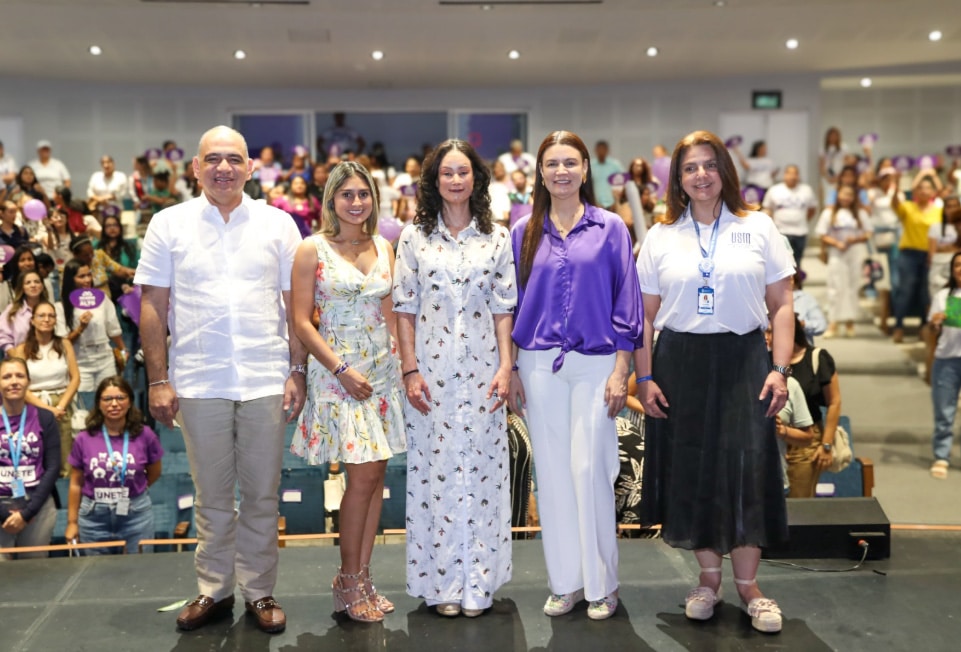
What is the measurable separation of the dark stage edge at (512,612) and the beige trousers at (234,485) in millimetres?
155

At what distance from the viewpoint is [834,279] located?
383 inches

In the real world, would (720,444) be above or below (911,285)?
below

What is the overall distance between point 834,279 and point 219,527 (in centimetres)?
766

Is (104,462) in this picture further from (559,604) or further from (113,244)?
(113,244)

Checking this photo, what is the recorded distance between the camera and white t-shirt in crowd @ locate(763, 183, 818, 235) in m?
10.2

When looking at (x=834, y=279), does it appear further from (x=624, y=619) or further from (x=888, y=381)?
A: (x=624, y=619)

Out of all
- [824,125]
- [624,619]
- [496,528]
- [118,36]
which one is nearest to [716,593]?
[624,619]

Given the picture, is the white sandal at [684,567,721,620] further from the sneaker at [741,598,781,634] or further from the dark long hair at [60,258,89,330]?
the dark long hair at [60,258,89,330]

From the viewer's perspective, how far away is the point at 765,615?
10.6ft

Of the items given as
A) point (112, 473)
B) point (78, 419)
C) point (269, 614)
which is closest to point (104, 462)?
point (112, 473)

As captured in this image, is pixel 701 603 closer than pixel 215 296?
No

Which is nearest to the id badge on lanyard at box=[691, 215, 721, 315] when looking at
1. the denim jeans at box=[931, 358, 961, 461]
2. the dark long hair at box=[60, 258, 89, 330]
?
the denim jeans at box=[931, 358, 961, 461]

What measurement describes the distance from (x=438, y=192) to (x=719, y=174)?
86 centimetres

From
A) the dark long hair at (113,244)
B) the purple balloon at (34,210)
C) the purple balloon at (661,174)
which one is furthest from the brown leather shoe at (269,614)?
the purple balloon at (661,174)
